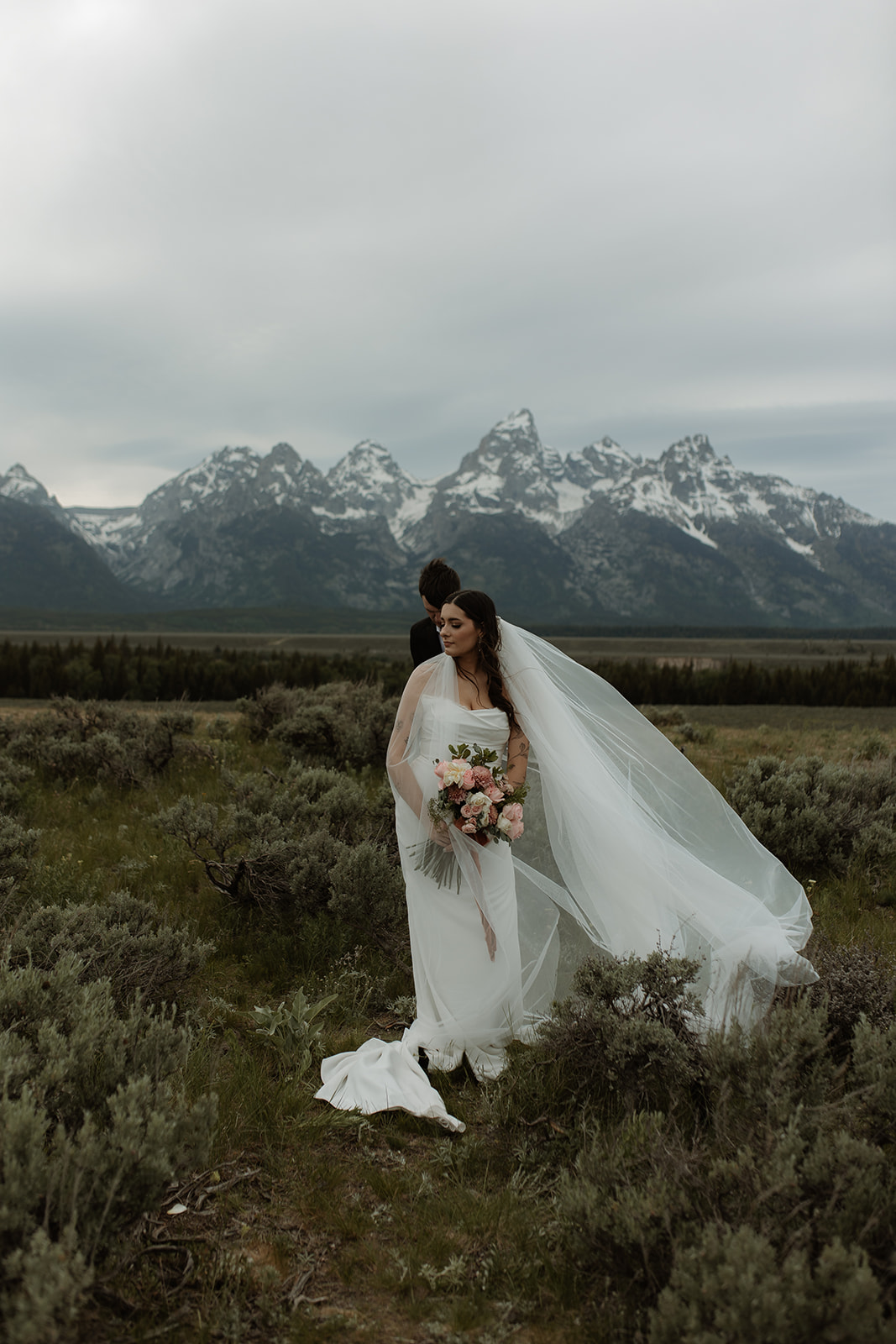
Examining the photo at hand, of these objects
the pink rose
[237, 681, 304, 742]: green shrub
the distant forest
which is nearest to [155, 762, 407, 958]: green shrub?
the pink rose

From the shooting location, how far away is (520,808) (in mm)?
4289

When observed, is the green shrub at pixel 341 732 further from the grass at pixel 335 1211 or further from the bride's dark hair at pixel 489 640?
the bride's dark hair at pixel 489 640

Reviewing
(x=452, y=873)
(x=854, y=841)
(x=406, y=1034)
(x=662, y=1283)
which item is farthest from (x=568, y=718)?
(x=854, y=841)

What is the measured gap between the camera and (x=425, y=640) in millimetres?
7137

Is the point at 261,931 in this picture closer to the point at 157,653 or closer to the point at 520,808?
the point at 520,808

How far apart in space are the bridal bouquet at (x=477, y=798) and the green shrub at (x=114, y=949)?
1.80 metres

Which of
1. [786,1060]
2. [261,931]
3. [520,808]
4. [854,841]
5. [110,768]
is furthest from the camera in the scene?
[110,768]

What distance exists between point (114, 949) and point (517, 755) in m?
2.56

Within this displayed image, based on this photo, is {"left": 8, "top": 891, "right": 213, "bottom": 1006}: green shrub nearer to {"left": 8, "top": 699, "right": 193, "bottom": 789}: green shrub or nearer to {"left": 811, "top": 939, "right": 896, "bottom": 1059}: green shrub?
{"left": 811, "top": 939, "right": 896, "bottom": 1059}: green shrub

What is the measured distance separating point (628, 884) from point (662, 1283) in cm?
223

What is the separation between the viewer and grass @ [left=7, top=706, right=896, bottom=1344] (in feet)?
8.55

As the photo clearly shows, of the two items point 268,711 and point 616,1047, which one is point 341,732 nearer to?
point 268,711

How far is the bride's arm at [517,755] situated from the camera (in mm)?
4680

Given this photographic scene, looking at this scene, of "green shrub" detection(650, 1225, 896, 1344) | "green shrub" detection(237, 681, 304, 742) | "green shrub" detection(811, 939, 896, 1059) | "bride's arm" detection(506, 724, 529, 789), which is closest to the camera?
"green shrub" detection(650, 1225, 896, 1344)
